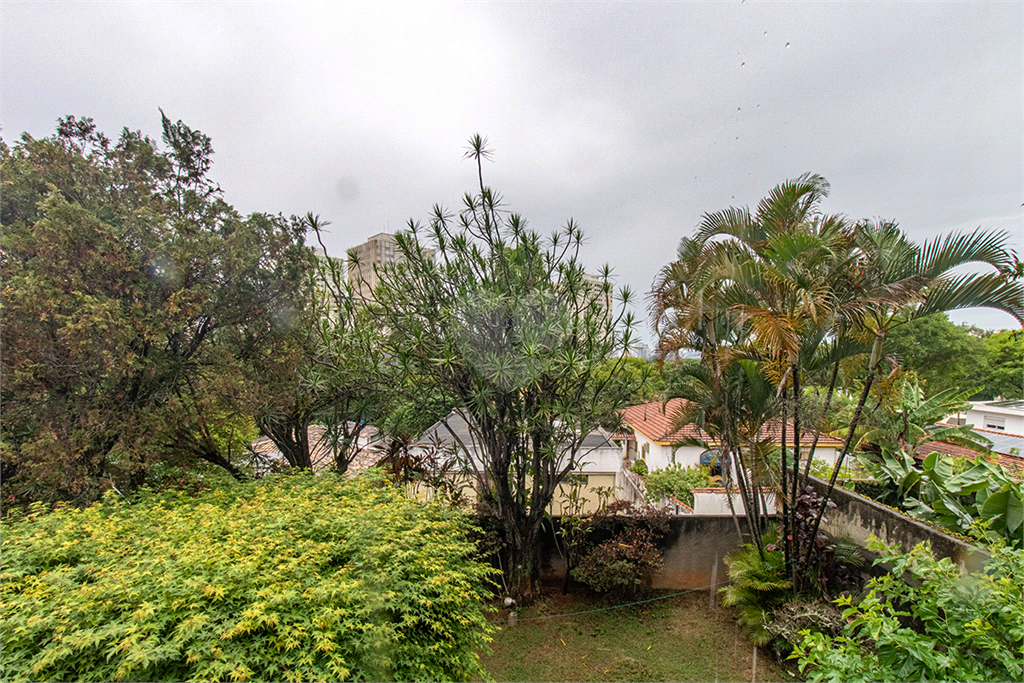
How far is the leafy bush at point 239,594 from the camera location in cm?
202

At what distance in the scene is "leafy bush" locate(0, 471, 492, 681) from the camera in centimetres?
202

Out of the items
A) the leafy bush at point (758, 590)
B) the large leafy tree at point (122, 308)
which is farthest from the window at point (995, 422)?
the large leafy tree at point (122, 308)

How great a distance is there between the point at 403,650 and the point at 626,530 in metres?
3.37

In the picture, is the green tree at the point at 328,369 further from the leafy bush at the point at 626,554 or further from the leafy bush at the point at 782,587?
the leafy bush at the point at 782,587

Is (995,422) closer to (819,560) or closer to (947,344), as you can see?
(947,344)

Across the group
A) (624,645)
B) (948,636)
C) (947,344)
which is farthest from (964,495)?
(947,344)

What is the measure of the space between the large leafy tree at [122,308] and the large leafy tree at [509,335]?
1.55 meters

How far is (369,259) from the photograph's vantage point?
5.44m

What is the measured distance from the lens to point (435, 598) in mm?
2855

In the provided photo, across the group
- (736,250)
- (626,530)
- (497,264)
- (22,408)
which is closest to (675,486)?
(626,530)

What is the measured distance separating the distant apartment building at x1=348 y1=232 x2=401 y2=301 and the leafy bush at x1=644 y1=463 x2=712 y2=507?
5.41 metres

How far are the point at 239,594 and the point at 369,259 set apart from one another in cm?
386

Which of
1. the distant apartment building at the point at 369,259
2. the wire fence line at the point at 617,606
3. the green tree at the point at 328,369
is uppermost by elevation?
the distant apartment building at the point at 369,259

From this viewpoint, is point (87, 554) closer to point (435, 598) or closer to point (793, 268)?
point (435, 598)
